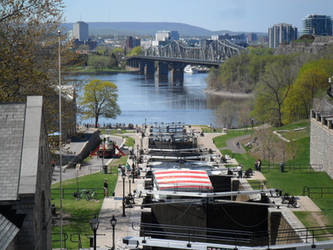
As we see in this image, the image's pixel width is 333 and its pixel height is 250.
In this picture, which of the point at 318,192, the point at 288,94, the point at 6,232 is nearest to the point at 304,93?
the point at 288,94

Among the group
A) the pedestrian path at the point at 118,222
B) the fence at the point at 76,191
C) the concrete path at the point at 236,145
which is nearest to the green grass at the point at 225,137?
the concrete path at the point at 236,145

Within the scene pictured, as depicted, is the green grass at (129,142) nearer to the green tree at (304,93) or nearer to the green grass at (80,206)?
the green tree at (304,93)

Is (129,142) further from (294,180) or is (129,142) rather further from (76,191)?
(76,191)

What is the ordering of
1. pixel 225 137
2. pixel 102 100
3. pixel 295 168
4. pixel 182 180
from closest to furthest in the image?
pixel 182 180
pixel 295 168
pixel 225 137
pixel 102 100

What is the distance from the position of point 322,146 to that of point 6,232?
2807 centimetres

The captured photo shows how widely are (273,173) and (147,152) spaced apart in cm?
1130

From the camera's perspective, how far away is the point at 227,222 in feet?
88.7

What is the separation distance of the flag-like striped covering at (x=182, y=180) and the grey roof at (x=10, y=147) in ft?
40.6

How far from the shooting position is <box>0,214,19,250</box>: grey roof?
12.8 metres

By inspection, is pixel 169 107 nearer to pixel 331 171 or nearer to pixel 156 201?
pixel 331 171

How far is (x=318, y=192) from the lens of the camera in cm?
3061

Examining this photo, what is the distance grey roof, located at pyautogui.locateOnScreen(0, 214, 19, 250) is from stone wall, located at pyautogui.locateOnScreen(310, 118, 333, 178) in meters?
24.9

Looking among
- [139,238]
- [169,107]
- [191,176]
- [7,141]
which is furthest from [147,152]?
[169,107]

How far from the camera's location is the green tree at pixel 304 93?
6650 cm
